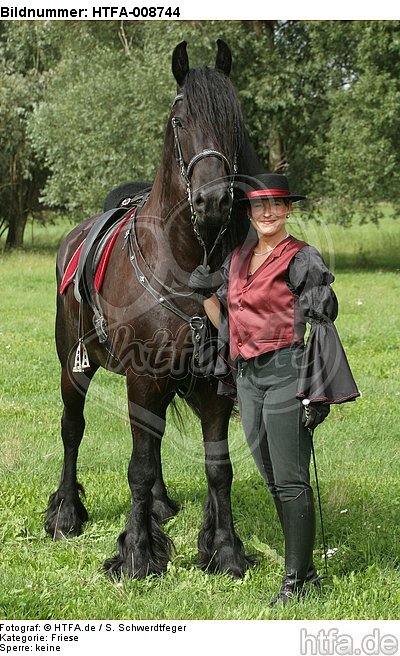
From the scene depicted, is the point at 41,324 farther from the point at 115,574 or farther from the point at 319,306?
the point at 319,306

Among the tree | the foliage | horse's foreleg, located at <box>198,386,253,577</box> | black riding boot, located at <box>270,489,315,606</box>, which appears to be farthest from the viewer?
the tree

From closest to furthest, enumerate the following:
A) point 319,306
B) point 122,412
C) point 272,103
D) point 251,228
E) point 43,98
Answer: point 319,306
point 251,228
point 122,412
point 272,103
point 43,98

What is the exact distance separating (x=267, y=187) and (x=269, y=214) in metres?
0.13

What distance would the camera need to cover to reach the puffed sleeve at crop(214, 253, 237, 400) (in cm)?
404

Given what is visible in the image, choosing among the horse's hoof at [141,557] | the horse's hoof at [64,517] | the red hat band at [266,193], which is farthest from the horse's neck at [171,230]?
the horse's hoof at [64,517]

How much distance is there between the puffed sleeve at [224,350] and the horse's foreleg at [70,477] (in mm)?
1658

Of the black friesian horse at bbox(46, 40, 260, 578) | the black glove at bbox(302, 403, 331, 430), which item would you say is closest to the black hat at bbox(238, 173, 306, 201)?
the black friesian horse at bbox(46, 40, 260, 578)

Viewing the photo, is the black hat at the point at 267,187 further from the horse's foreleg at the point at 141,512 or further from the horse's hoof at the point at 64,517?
the horse's hoof at the point at 64,517

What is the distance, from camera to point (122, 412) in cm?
773

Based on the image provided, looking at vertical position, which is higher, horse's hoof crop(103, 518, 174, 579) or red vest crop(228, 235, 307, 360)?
red vest crop(228, 235, 307, 360)

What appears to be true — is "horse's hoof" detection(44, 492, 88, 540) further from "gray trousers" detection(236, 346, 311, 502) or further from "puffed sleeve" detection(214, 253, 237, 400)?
"gray trousers" detection(236, 346, 311, 502)

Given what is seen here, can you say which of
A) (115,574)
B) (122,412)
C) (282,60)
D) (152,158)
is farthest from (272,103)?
(115,574)
